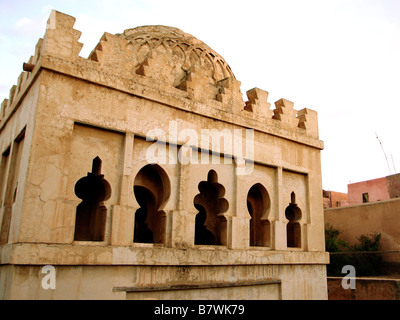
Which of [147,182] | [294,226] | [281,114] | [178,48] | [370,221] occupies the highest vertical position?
[178,48]

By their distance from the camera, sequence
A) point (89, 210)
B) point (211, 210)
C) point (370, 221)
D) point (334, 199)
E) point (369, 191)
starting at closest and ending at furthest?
point (89, 210) < point (211, 210) < point (370, 221) < point (369, 191) < point (334, 199)

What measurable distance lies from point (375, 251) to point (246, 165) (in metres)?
11.6

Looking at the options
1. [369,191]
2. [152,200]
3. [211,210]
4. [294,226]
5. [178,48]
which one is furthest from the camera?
[369,191]

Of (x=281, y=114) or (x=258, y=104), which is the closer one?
(x=258, y=104)

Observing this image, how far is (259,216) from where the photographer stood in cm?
746

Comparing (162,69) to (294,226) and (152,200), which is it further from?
(294,226)

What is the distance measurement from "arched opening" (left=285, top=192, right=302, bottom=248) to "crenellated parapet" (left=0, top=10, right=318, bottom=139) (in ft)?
4.99

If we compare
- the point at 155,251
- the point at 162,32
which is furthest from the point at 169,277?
the point at 162,32

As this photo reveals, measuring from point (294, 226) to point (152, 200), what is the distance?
2934 millimetres

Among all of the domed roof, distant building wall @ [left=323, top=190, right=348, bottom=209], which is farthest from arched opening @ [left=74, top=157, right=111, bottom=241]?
distant building wall @ [left=323, top=190, right=348, bottom=209]

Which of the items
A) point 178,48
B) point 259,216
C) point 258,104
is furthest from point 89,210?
point 178,48

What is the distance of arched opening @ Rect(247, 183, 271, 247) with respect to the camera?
7096 millimetres

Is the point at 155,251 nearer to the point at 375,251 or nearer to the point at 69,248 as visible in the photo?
the point at 69,248
